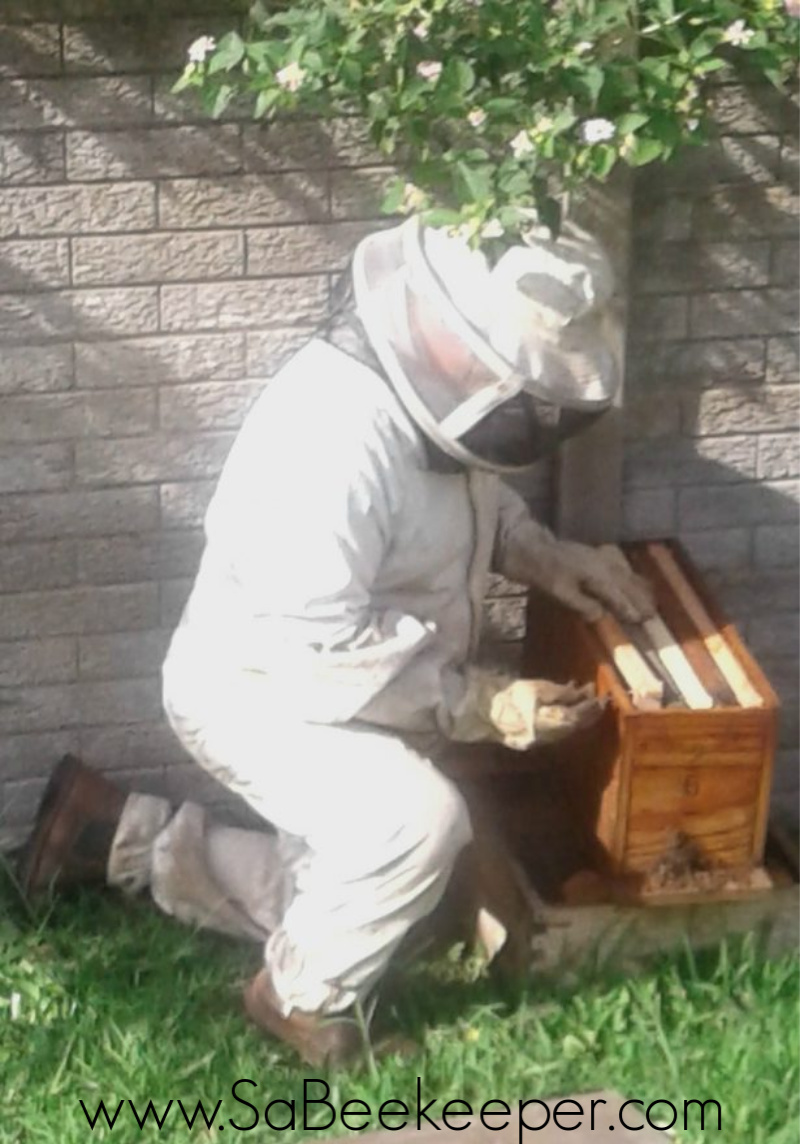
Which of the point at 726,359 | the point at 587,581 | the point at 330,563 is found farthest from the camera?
the point at 726,359

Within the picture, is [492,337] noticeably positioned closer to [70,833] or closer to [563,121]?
[563,121]

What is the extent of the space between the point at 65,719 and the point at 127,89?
1281 mm

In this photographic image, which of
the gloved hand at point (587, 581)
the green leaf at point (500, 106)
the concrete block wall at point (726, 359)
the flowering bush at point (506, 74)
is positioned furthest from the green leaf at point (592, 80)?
the gloved hand at point (587, 581)

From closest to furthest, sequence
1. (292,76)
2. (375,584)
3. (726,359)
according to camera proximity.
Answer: (292,76)
(375,584)
(726,359)

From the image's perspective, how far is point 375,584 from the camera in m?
3.46

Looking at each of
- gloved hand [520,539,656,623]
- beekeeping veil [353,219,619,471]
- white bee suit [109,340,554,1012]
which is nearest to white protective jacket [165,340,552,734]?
white bee suit [109,340,554,1012]

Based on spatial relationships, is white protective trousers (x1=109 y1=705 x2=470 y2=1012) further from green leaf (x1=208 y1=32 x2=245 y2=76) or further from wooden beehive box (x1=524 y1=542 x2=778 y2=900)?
green leaf (x1=208 y1=32 x2=245 y2=76)

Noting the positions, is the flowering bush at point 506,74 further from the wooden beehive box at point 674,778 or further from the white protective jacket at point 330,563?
the wooden beehive box at point 674,778

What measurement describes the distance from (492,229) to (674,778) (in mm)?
1077

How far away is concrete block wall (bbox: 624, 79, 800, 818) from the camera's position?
12.7ft

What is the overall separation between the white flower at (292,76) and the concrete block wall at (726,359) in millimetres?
938

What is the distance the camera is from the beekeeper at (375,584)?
3199 mm

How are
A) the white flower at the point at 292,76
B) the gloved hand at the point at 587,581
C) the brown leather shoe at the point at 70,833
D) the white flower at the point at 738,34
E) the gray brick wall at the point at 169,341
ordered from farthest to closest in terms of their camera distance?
the brown leather shoe at the point at 70,833 < the gloved hand at the point at 587,581 < the gray brick wall at the point at 169,341 < the white flower at the point at 738,34 < the white flower at the point at 292,76

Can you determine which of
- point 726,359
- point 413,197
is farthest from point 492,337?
point 726,359
